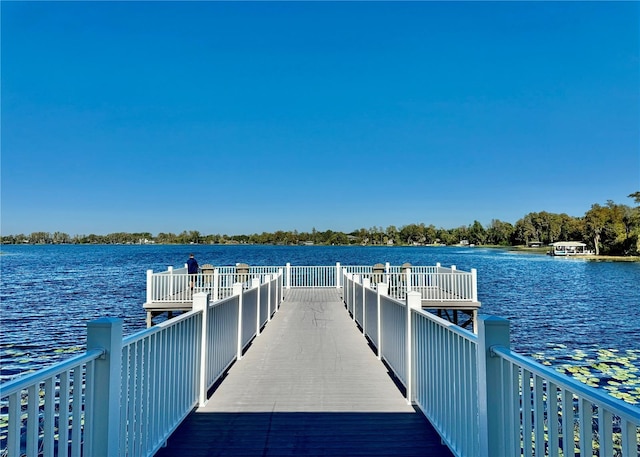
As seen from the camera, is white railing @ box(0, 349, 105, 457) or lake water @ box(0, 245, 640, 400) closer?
white railing @ box(0, 349, 105, 457)

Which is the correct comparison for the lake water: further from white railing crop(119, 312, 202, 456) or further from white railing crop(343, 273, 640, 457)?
white railing crop(119, 312, 202, 456)

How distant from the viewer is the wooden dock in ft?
11.1

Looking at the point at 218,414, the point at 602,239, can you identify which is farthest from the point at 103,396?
the point at 602,239

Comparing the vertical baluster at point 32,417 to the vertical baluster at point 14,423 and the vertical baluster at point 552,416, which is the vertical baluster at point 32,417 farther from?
the vertical baluster at point 552,416

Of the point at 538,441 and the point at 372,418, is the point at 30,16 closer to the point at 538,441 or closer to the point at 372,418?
the point at 372,418

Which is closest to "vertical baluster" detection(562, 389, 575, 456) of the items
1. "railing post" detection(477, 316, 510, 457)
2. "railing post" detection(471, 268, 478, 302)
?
"railing post" detection(477, 316, 510, 457)

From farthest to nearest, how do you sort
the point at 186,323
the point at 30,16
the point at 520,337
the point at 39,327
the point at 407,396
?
the point at 39,327 → the point at 520,337 → the point at 30,16 → the point at 407,396 → the point at 186,323

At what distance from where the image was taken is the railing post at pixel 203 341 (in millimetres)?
4270

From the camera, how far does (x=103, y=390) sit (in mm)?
2344

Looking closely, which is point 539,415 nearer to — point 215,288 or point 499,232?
point 215,288

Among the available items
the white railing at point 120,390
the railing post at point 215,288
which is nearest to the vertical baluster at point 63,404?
the white railing at point 120,390

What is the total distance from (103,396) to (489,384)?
7.57 feet

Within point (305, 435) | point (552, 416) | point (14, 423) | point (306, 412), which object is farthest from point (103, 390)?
point (552, 416)

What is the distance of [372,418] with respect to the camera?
398cm
